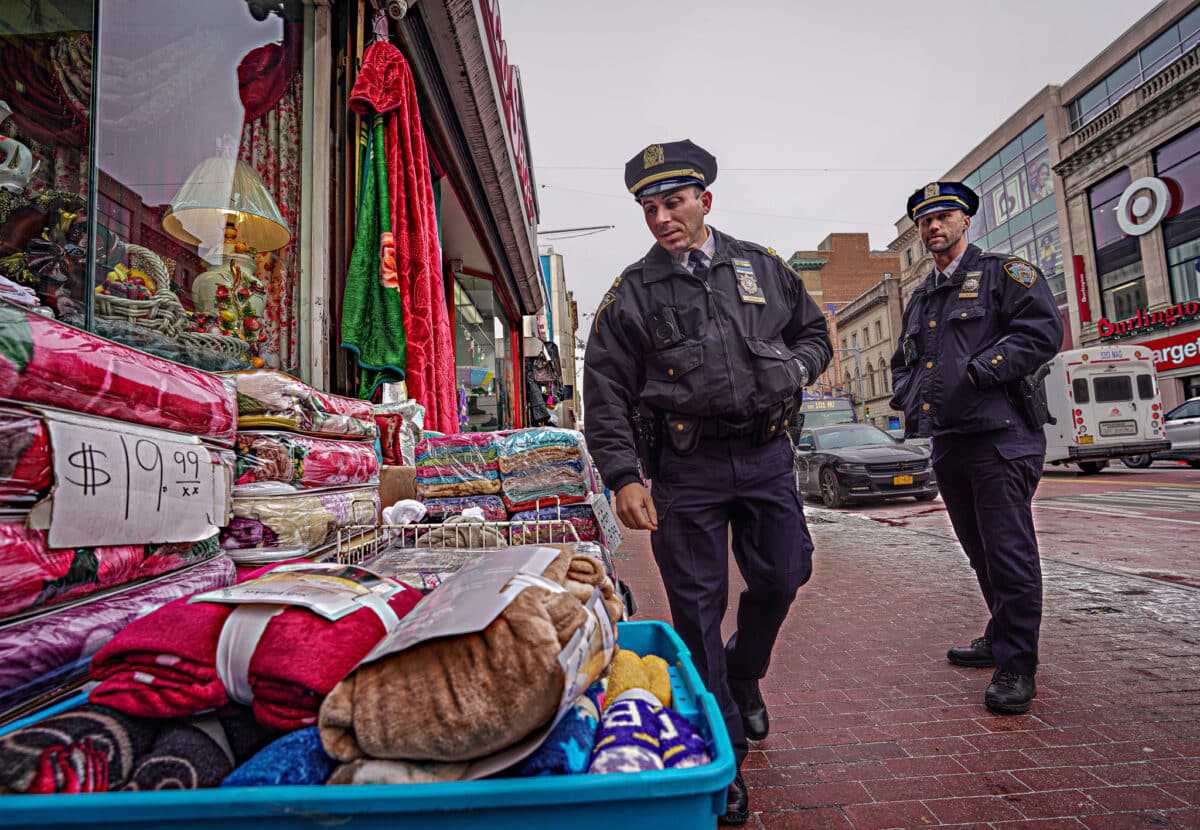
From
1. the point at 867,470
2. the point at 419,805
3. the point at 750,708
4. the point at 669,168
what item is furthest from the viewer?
the point at 867,470

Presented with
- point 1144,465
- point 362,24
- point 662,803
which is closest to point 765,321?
point 662,803

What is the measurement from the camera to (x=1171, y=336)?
22875mm

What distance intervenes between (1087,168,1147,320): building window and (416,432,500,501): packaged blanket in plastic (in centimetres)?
3037

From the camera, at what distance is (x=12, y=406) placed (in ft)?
3.51

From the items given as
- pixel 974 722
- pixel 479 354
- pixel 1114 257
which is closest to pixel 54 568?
pixel 974 722

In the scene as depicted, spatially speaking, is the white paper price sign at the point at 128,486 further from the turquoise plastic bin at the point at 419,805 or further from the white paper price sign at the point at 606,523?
the white paper price sign at the point at 606,523

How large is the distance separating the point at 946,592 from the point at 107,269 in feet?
17.1

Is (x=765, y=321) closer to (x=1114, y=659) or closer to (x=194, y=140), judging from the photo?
(x=1114, y=659)

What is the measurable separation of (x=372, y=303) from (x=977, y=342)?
3.16 meters

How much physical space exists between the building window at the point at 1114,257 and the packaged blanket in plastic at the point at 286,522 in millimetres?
31135

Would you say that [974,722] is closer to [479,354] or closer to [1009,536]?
[1009,536]

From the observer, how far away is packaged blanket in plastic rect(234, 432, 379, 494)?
1939 millimetres

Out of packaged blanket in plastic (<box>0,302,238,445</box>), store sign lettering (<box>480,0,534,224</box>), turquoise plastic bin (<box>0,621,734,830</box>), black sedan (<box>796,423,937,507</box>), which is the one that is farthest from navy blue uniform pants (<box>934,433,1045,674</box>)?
black sedan (<box>796,423,937,507</box>)

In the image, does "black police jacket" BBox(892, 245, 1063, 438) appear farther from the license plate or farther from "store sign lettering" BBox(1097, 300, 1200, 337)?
"store sign lettering" BBox(1097, 300, 1200, 337)
